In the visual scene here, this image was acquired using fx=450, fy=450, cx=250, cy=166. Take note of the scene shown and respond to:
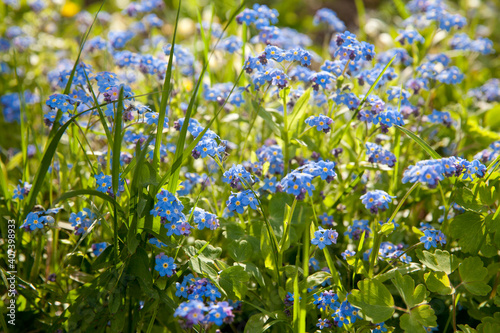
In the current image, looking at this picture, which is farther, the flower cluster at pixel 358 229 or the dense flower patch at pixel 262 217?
the flower cluster at pixel 358 229

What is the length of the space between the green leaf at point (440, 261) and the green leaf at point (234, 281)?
915mm

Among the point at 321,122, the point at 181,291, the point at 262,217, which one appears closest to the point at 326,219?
the point at 262,217

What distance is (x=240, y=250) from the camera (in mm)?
2400

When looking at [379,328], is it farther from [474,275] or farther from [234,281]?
[234,281]

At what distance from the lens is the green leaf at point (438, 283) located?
7.25 feet

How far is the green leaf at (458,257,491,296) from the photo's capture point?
2.24 metres

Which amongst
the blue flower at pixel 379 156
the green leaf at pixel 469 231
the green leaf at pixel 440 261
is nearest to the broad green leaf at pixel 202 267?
the green leaf at pixel 440 261

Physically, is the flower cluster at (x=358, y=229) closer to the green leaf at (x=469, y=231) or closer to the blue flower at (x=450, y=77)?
the green leaf at (x=469, y=231)

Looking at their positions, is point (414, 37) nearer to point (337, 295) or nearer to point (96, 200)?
point (337, 295)

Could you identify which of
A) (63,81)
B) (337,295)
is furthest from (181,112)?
(337,295)

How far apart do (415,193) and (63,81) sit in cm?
236

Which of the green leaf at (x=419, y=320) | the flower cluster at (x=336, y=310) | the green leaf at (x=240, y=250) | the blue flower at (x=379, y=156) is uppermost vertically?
the blue flower at (x=379, y=156)

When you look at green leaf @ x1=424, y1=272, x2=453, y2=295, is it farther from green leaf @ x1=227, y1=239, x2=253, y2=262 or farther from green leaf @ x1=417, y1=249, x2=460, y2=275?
green leaf @ x1=227, y1=239, x2=253, y2=262

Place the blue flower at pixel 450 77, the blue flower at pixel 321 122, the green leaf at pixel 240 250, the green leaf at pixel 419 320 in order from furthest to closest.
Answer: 1. the blue flower at pixel 450 77
2. the blue flower at pixel 321 122
3. the green leaf at pixel 240 250
4. the green leaf at pixel 419 320
